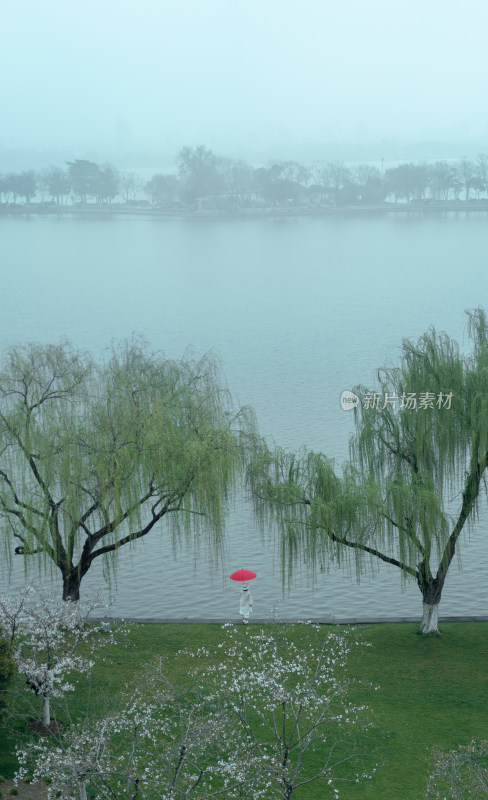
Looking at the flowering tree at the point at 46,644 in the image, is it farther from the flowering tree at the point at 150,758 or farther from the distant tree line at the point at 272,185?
Result: the distant tree line at the point at 272,185

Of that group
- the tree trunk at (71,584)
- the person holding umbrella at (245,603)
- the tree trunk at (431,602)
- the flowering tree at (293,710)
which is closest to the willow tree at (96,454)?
the tree trunk at (71,584)

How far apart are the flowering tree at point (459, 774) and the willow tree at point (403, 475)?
5.35m

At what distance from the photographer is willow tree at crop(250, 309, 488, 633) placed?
19594mm

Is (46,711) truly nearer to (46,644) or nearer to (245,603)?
(46,644)

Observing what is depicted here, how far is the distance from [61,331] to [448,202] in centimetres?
9384

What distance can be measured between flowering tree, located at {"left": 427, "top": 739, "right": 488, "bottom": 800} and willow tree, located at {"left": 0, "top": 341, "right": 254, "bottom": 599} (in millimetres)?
8228

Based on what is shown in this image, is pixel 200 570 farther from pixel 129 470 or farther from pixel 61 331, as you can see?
pixel 61 331

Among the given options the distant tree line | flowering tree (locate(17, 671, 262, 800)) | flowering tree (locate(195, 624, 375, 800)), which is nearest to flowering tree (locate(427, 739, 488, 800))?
flowering tree (locate(195, 624, 375, 800))

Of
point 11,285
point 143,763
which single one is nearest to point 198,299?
point 11,285

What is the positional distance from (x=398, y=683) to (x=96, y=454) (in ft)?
25.1

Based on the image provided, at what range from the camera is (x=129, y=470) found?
2048 cm

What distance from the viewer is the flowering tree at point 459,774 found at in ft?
41.9

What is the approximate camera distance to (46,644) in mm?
16234

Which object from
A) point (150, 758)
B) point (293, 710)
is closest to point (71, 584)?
point (150, 758)
